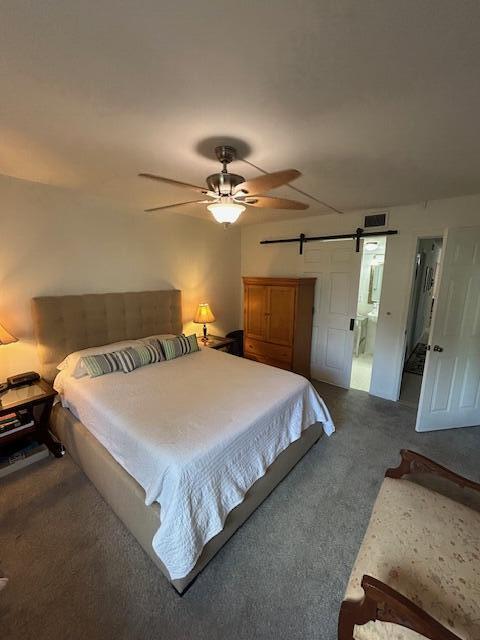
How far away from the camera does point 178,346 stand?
301 centimetres

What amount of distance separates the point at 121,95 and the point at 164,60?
31 centimetres

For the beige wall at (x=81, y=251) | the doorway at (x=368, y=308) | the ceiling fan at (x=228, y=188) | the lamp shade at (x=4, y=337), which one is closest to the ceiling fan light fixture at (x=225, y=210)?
the ceiling fan at (x=228, y=188)

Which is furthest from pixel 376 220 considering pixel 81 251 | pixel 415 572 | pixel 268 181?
pixel 81 251

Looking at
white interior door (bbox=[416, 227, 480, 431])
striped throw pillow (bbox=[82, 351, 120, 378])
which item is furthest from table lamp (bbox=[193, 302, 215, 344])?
white interior door (bbox=[416, 227, 480, 431])

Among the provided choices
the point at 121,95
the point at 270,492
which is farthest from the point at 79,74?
the point at 270,492

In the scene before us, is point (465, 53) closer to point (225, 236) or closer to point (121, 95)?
point (121, 95)

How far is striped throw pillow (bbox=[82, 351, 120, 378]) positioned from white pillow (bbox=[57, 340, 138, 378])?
0.19 ft

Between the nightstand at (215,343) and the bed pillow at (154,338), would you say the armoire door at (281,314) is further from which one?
the bed pillow at (154,338)

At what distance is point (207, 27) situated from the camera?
2.80 feet

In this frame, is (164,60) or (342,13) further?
(164,60)

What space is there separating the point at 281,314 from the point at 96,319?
2284 mm

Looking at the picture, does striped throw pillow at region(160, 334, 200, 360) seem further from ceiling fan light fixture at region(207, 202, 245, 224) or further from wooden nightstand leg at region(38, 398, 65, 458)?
ceiling fan light fixture at region(207, 202, 245, 224)

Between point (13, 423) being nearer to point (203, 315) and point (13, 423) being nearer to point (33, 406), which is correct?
point (33, 406)

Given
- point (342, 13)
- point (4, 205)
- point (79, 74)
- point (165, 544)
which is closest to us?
point (342, 13)
